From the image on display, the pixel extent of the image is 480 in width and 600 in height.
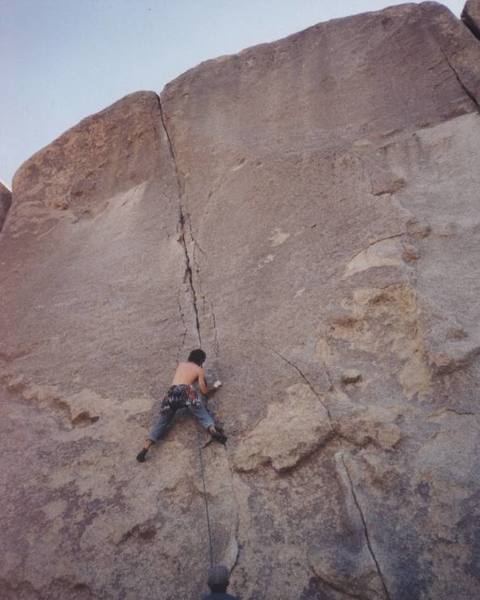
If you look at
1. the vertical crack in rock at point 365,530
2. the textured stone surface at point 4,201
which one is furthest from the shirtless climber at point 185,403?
the textured stone surface at point 4,201

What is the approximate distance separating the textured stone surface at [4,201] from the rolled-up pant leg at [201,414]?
157 inches

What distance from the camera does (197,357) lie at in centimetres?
358

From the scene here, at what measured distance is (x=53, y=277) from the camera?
4934 millimetres

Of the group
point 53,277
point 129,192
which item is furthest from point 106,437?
point 129,192

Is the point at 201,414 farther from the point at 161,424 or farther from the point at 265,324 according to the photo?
the point at 265,324

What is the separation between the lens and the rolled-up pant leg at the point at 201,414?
10.7 ft

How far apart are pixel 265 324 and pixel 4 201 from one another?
13.6 feet

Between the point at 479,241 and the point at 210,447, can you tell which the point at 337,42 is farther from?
the point at 210,447

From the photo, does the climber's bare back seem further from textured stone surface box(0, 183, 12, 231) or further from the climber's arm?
textured stone surface box(0, 183, 12, 231)

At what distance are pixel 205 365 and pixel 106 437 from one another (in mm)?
869

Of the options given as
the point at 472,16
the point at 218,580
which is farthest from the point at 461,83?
the point at 218,580

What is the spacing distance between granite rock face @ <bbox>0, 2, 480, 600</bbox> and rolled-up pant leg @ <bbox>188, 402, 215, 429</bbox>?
12cm

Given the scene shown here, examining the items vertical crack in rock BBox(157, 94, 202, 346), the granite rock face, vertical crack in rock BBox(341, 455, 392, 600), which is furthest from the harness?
vertical crack in rock BBox(341, 455, 392, 600)

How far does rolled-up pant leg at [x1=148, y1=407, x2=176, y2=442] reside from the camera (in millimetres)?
3273
